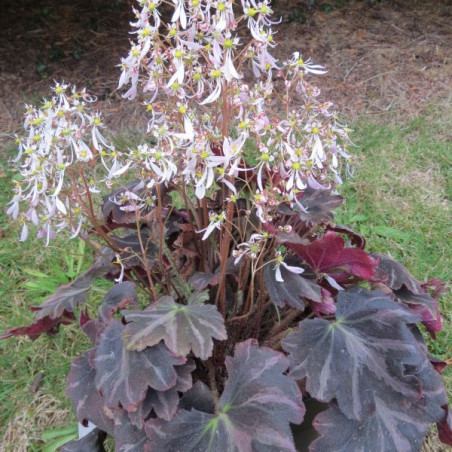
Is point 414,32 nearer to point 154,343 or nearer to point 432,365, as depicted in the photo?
point 432,365

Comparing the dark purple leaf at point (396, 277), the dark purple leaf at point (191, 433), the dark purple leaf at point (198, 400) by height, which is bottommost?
the dark purple leaf at point (198, 400)

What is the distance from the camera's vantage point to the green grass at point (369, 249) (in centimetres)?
179

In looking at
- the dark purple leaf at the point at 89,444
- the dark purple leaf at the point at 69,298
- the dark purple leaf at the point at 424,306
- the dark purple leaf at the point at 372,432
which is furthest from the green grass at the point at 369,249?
the dark purple leaf at the point at 372,432

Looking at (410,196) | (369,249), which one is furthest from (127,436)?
(410,196)

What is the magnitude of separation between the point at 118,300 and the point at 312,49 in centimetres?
321

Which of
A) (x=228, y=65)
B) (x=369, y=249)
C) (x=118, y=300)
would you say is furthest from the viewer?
(x=369, y=249)

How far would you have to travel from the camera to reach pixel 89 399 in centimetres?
112

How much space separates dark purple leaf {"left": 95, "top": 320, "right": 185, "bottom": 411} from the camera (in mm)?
1006

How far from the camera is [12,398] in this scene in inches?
70.8

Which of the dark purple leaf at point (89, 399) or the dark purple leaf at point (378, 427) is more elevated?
the dark purple leaf at point (378, 427)

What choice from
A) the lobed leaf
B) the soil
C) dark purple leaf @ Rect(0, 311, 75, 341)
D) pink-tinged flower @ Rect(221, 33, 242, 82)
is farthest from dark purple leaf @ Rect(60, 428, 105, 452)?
the soil

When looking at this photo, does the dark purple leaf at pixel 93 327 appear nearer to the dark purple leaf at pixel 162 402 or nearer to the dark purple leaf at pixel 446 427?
the dark purple leaf at pixel 162 402

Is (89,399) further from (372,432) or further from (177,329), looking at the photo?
(372,432)

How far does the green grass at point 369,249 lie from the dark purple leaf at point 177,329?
37cm
